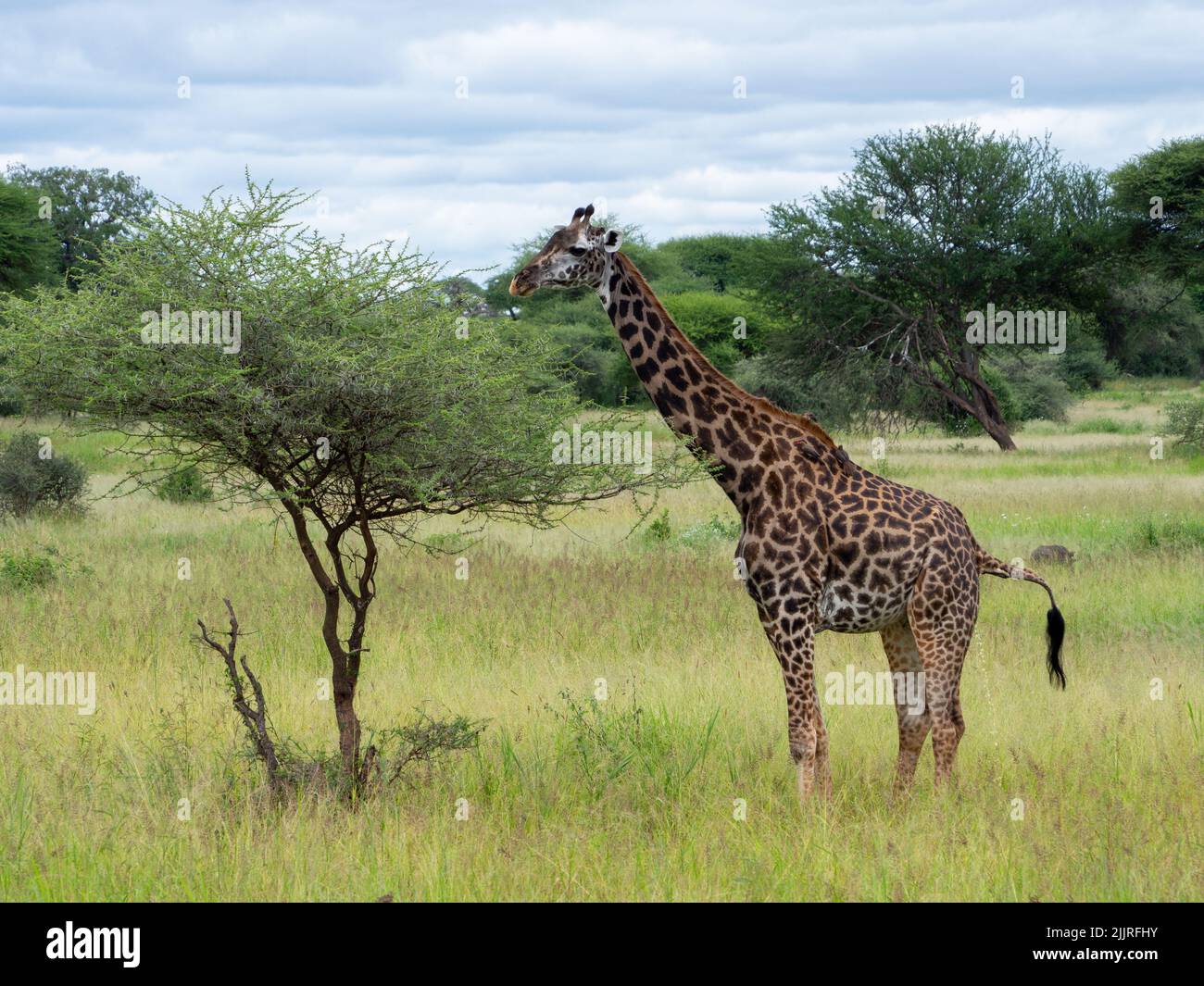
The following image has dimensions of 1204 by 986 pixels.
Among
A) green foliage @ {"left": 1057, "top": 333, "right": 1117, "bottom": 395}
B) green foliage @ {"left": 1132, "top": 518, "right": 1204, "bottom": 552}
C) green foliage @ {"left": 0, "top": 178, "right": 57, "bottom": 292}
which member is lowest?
green foliage @ {"left": 1132, "top": 518, "right": 1204, "bottom": 552}

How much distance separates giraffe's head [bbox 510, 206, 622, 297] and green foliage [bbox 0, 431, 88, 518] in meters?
14.1

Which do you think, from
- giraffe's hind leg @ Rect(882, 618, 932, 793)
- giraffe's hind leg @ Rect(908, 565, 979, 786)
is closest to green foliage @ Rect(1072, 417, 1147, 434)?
giraffe's hind leg @ Rect(882, 618, 932, 793)

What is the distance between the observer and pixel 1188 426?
95.7 ft

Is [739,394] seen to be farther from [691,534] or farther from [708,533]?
[708,533]

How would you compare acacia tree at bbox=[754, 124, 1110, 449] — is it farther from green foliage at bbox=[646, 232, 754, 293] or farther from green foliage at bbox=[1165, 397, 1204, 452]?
green foliage at bbox=[646, 232, 754, 293]

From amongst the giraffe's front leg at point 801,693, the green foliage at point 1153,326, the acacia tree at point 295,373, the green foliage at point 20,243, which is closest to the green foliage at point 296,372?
the acacia tree at point 295,373

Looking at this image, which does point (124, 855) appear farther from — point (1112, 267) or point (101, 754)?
point (1112, 267)

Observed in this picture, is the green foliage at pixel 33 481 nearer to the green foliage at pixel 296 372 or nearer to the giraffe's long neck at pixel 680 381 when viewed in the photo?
the green foliage at pixel 296 372

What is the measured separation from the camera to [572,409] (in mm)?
7148

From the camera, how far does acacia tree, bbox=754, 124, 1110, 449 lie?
3331 cm

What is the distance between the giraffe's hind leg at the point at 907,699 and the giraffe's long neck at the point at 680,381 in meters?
1.28

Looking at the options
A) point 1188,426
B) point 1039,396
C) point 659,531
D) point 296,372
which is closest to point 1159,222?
point 1188,426

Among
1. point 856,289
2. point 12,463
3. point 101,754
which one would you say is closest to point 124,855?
point 101,754

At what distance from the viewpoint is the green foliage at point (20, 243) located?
30906 millimetres
